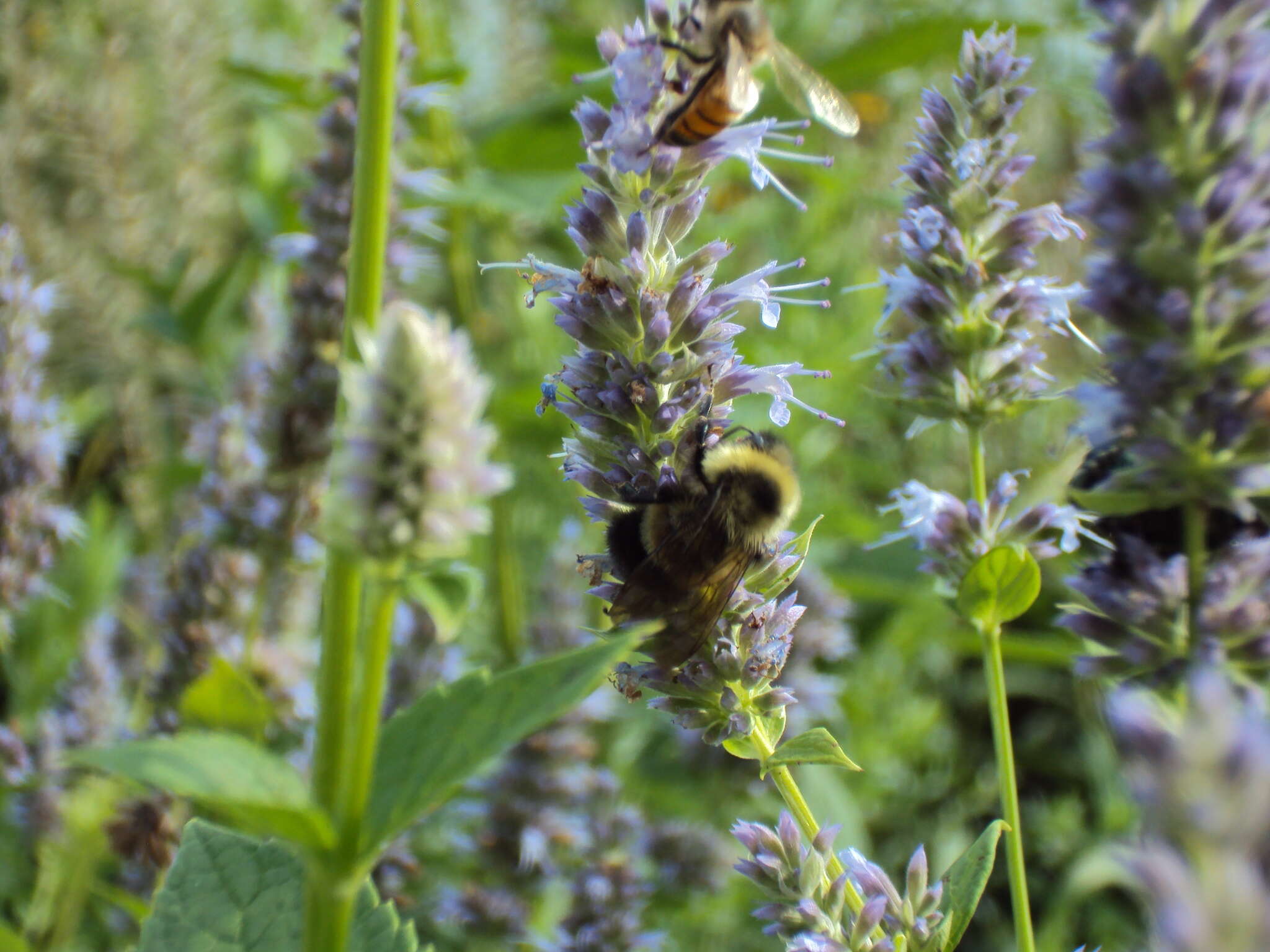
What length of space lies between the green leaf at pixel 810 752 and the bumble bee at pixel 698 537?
14cm

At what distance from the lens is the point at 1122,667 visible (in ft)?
3.49

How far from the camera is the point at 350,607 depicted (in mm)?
1005

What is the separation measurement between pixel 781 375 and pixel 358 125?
607mm

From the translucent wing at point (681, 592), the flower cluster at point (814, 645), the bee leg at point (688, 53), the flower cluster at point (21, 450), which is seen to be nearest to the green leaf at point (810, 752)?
the translucent wing at point (681, 592)

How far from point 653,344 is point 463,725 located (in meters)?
0.48

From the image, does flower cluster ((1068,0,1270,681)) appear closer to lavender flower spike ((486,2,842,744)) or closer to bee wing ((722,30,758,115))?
lavender flower spike ((486,2,842,744))

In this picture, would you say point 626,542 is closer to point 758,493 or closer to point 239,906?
point 758,493

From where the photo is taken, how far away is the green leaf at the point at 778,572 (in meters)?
1.33

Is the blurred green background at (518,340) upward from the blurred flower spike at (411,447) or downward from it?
upward

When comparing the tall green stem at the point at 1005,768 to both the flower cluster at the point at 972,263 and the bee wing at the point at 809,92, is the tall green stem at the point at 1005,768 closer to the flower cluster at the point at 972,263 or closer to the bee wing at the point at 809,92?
the flower cluster at the point at 972,263

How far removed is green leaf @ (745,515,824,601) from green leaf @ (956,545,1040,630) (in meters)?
0.19

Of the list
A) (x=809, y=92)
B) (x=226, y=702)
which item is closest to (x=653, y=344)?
(x=809, y=92)

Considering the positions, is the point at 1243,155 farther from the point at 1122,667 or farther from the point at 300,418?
the point at 300,418

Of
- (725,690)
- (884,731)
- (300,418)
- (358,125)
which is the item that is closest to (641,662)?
(725,690)
